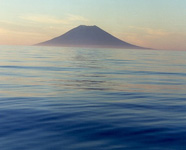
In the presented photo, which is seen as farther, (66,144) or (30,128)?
(30,128)

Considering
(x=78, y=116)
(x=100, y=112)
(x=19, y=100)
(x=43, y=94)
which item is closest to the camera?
(x=78, y=116)

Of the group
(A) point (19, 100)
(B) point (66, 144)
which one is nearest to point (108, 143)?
(B) point (66, 144)

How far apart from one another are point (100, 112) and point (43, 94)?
426 cm

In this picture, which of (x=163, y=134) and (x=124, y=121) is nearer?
(x=163, y=134)

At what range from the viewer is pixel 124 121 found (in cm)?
811

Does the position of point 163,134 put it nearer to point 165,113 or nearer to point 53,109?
point 165,113

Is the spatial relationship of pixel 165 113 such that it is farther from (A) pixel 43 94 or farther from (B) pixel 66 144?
(A) pixel 43 94

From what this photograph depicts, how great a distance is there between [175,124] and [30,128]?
389cm

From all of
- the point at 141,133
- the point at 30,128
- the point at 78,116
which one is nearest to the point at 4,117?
the point at 30,128

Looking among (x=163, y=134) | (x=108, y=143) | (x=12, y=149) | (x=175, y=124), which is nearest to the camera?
(x=12, y=149)

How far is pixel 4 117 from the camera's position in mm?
8297

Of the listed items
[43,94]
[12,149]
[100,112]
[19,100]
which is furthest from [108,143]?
[43,94]

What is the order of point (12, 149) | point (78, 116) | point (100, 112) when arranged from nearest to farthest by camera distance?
point (12, 149) → point (78, 116) → point (100, 112)

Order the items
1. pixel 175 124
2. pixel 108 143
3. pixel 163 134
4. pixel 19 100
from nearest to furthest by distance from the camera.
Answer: pixel 108 143
pixel 163 134
pixel 175 124
pixel 19 100
